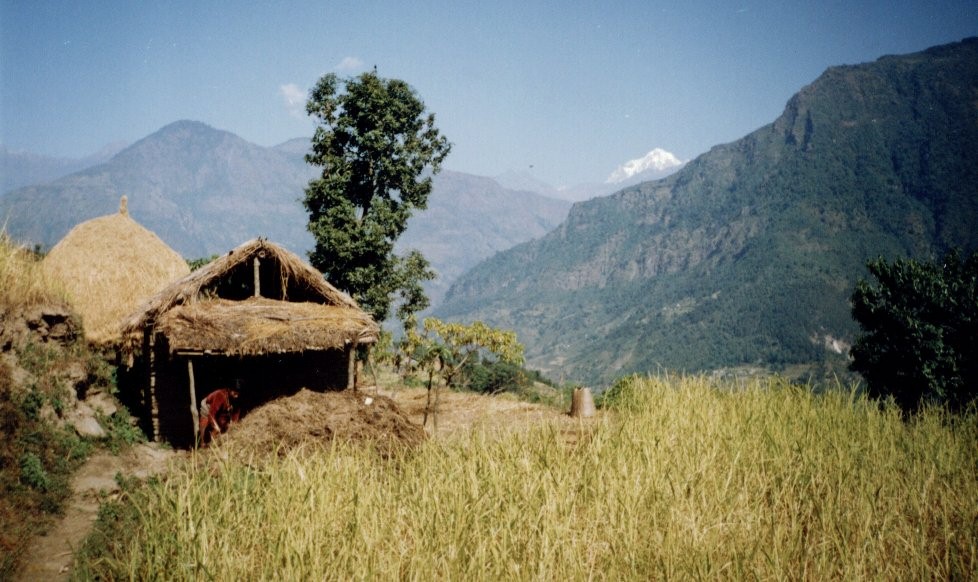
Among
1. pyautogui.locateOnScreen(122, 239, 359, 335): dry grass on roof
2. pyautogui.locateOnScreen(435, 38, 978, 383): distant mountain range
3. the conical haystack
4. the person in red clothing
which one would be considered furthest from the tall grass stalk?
pyautogui.locateOnScreen(435, 38, 978, 383): distant mountain range

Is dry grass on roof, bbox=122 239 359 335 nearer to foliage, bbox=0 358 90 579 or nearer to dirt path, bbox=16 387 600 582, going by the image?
A: foliage, bbox=0 358 90 579

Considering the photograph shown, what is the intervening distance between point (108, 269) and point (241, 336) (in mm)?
5874

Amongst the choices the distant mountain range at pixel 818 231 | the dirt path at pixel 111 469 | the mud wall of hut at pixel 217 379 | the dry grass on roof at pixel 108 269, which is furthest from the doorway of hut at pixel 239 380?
the distant mountain range at pixel 818 231

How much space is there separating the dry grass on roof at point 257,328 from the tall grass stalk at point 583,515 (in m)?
3.60

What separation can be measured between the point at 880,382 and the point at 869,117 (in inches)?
8028

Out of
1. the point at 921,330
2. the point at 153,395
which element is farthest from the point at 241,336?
the point at 921,330

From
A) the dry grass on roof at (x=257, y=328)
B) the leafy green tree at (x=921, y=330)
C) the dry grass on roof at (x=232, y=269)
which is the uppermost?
the dry grass on roof at (x=232, y=269)

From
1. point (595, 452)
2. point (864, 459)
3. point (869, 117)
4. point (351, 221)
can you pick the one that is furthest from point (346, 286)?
point (869, 117)

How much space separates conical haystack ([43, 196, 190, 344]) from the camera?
10.7 m

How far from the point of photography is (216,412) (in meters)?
7.48

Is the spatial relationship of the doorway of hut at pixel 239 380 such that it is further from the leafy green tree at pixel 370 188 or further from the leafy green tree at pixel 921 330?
the leafy green tree at pixel 921 330

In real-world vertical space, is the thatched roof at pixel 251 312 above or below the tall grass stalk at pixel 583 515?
above

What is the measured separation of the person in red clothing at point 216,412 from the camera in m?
7.30

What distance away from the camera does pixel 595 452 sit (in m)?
4.15
